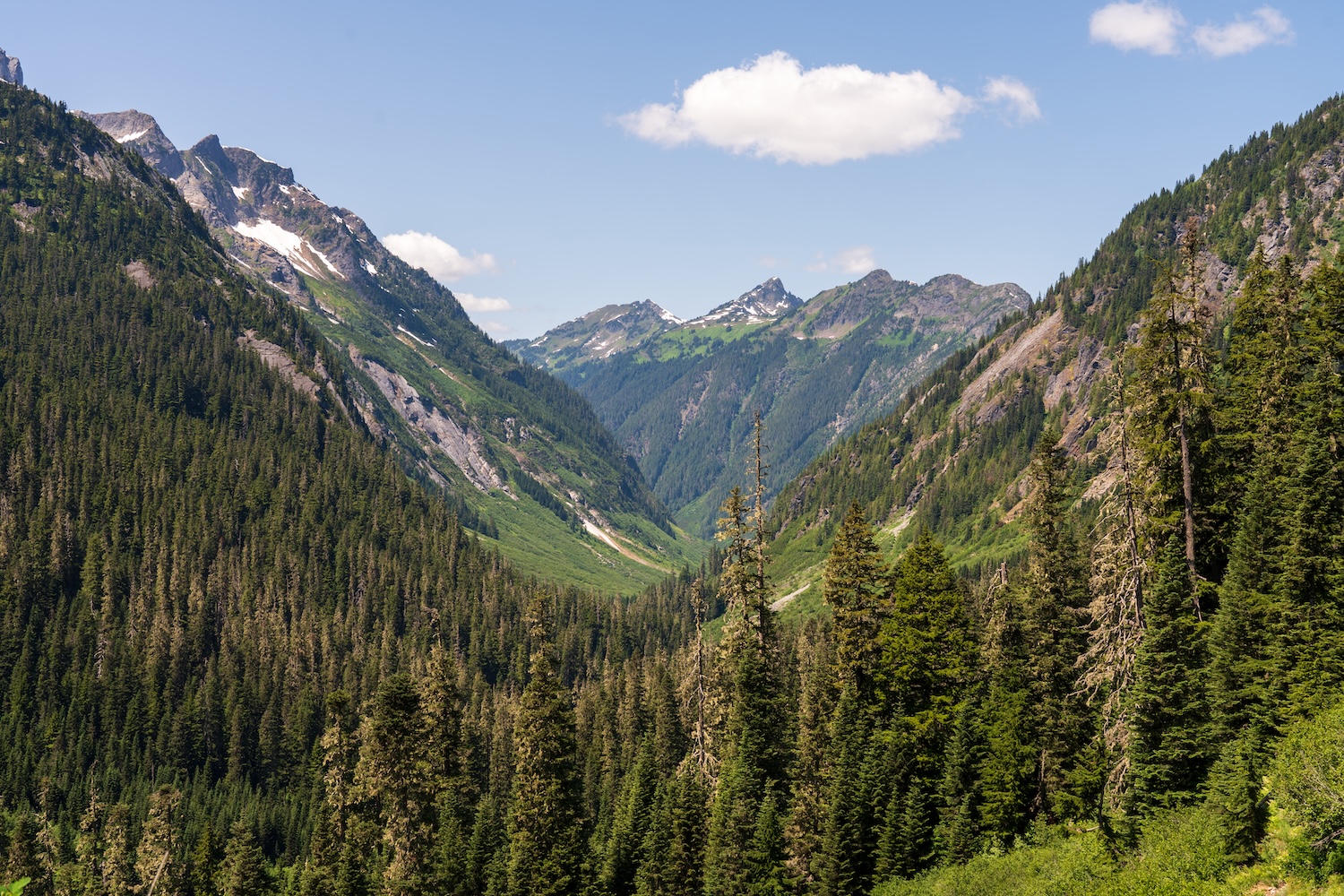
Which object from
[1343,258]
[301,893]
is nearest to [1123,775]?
[1343,258]

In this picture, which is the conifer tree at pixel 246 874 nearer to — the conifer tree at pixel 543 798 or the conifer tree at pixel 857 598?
the conifer tree at pixel 543 798

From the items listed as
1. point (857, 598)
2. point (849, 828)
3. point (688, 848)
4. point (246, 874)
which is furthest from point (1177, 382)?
point (246, 874)

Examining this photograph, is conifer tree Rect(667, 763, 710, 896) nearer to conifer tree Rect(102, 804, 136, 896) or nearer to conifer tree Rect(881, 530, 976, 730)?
conifer tree Rect(881, 530, 976, 730)

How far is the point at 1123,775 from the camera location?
129 feet

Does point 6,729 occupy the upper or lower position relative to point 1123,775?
lower

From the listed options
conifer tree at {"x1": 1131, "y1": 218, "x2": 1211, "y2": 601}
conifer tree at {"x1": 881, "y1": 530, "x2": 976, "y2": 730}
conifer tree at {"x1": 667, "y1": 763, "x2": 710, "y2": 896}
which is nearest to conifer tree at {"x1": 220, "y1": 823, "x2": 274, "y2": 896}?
conifer tree at {"x1": 667, "y1": 763, "x2": 710, "y2": 896}

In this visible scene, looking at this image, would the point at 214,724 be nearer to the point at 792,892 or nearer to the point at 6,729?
the point at 6,729

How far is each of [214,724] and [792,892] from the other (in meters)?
143

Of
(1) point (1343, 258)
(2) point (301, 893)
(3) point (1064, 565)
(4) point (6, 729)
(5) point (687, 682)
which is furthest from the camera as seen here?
(4) point (6, 729)

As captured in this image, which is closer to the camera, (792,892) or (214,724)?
(792,892)

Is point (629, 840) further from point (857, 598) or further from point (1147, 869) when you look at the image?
point (1147, 869)

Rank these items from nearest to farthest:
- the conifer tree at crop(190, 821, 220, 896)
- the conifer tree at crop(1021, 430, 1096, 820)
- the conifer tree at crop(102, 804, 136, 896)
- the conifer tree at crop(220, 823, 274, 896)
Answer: the conifer tree at crop(1021, 430, 1096, 820), the conifer tree at crop(220, 823, 274, 896), the conifer tree at crop(190, 821, 220, 896), the conifer tree at crop(102, 804, 136, 896)

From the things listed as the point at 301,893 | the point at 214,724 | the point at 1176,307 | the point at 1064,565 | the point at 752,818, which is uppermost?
the point at 1176,307

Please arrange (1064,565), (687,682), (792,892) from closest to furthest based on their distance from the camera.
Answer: (1064,565), (792,892), (687,682)
